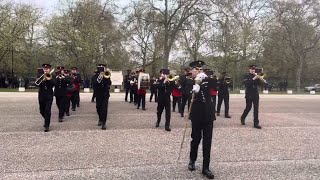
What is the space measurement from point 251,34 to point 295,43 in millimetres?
6584

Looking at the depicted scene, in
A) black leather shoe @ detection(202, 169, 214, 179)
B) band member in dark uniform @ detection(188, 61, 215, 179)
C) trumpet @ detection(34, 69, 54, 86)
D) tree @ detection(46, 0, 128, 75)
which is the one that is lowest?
black leather shoe @ detection(202, 169, 214, 179)

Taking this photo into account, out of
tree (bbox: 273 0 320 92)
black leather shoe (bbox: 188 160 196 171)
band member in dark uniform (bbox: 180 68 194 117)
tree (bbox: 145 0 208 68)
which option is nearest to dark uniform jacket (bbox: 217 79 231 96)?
band member in dark uniform (bbox: 180 68 194 117)

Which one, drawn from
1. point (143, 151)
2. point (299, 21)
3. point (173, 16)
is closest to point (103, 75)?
point (143, 151)

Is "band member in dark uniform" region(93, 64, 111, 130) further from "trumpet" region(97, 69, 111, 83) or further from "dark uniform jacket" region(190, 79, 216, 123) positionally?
"dark uniform jacket" region(190, 79, 216, 123)

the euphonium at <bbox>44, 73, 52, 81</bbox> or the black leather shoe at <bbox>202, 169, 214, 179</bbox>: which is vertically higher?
the euphonium at <bbox>44, 73, 52, 81</bbox>

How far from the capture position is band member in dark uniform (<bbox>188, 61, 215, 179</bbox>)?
279 inches

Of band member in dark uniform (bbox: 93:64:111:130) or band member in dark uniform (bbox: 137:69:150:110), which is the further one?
band member in dark uniform (bbox: 137:69:150:110)

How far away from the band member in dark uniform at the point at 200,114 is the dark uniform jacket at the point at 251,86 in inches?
210

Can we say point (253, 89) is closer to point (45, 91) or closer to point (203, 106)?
point (203, 106)

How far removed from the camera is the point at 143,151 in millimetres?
8484

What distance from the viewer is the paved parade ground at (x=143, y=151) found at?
6836 mm

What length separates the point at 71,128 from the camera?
11570mm

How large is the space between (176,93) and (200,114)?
32.4ft

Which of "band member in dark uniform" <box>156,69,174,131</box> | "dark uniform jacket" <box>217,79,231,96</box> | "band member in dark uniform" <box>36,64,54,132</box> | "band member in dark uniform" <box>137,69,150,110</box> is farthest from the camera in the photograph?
"band member in dark uniform" <box>137,69,150,110</box>
